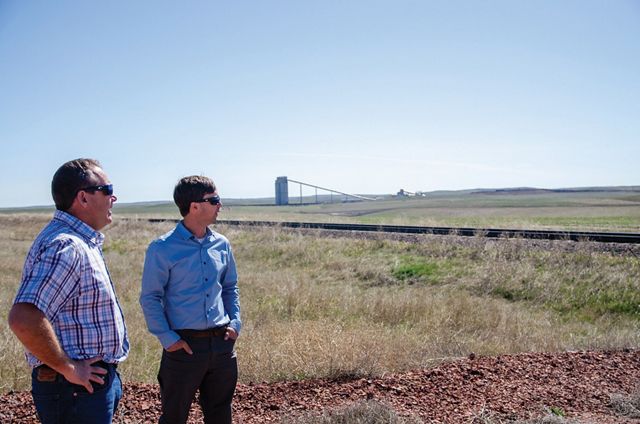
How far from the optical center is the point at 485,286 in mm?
12555

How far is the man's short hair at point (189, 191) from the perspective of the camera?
3432 mm

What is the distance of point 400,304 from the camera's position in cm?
963

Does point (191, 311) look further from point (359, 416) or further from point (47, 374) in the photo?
point (359, 416)

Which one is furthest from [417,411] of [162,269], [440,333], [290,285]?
[290,285]

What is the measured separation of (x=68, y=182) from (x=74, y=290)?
1.60ft

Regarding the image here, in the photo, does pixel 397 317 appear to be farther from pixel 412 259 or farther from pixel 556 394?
pixel 412 259

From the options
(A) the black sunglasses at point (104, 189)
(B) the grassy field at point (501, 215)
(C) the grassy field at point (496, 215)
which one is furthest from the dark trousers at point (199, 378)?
(C) the grassy field at point (496, 215)

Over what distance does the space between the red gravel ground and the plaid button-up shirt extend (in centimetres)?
196

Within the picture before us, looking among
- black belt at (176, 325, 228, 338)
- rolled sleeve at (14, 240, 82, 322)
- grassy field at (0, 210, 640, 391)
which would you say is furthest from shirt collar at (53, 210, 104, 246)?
grassy field at (0, 210, 640, 391)

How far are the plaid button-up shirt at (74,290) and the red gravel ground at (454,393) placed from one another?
1.96 meters

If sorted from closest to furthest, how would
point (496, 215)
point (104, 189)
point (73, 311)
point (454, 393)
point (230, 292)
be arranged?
point (73, 311) → point (104, 189) → point (230, 292) → point (454, 393) → point (496, 215)

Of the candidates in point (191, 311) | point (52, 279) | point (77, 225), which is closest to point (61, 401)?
point (52, 279)

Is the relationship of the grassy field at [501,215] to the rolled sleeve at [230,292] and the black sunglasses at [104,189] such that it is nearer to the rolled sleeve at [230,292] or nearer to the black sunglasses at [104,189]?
the rolled sleeve at [230,292]

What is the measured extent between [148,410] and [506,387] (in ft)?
9.42
